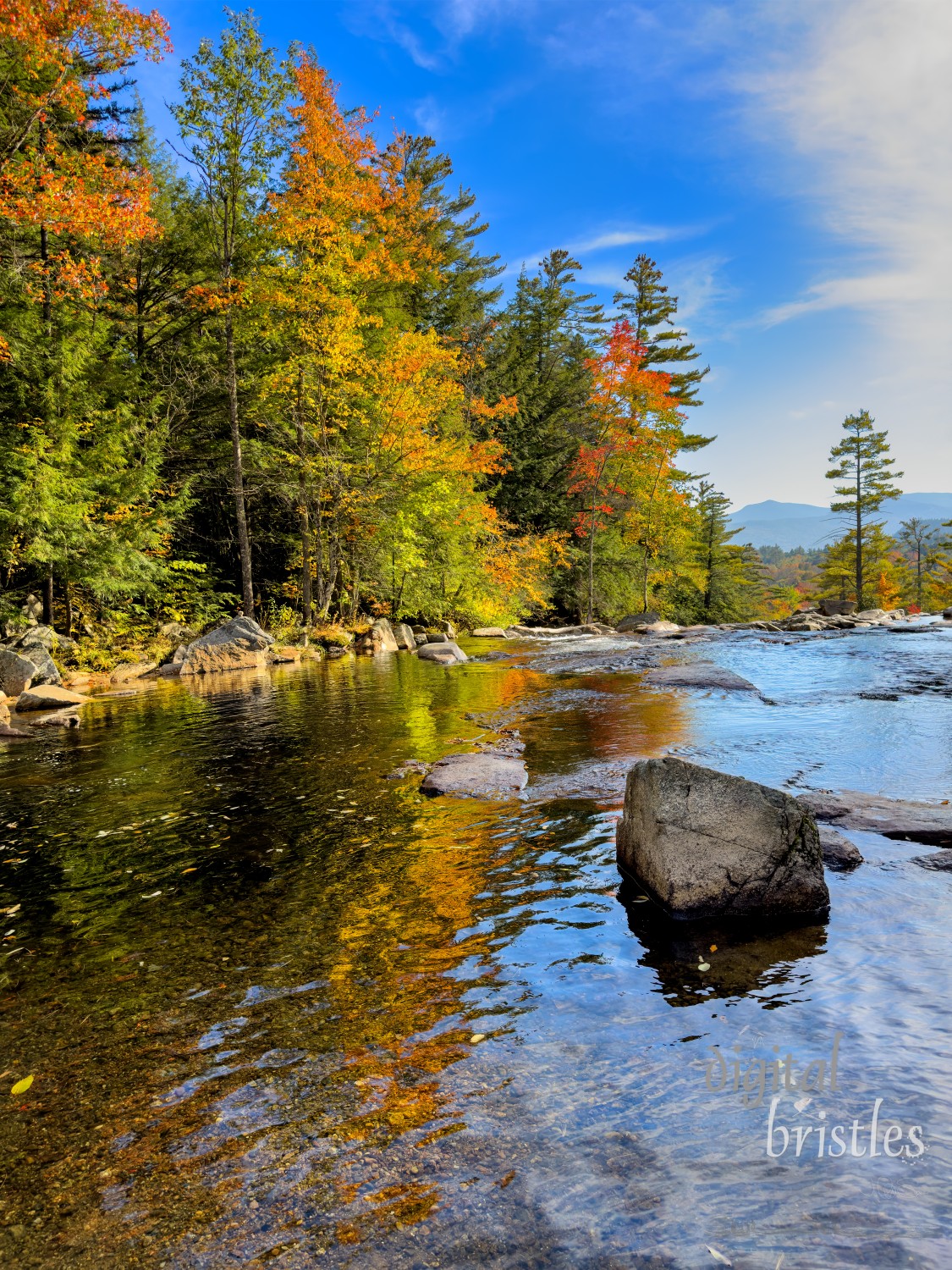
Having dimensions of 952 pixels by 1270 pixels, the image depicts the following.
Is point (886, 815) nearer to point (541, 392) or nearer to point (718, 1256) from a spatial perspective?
point (718, 1256)

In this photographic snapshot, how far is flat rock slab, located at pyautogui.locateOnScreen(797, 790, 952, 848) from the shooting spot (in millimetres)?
5180

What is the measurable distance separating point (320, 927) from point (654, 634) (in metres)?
25.6

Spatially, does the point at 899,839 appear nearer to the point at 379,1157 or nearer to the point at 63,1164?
the point at 379,1157

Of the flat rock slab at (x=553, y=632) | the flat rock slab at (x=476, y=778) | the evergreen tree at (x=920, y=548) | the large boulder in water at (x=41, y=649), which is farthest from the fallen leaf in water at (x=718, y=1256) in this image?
the evergreen tree at (x=920, y=548)

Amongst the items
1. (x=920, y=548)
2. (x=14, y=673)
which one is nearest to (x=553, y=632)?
(x=14, y=673)

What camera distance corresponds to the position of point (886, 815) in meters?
5.49

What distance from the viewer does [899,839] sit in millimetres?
5188

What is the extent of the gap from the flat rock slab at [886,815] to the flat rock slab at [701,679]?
6.46 metres

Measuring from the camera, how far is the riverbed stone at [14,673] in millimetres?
13414

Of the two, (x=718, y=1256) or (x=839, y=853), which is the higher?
(x=839, y=853)

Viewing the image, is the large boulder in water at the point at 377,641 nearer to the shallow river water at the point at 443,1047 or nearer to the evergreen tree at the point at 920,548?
the shallow river water at the point at 443,1047

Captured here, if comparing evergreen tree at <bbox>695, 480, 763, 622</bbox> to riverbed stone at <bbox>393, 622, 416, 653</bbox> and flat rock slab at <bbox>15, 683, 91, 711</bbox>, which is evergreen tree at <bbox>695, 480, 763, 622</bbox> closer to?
riverbed stone at <bbox>393, 622, 416, 653</bbox>

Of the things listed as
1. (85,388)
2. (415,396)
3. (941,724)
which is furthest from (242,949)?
(415,396)

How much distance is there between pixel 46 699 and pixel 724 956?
1290 cm
